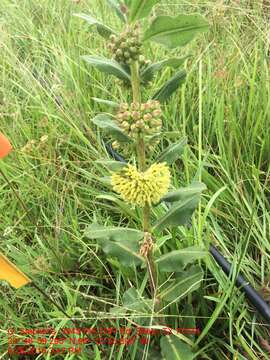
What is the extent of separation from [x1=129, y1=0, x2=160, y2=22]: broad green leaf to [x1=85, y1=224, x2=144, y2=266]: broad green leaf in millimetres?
468

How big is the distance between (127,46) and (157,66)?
87 mm

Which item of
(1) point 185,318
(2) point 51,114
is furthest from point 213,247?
(2) point 51,114

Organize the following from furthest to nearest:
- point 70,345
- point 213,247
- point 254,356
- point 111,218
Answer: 1. point 111,218
2. point 213,247
3. point 70,345
4. point 254,356

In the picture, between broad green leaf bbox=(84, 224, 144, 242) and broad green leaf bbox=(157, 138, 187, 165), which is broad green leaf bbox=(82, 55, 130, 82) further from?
broad green leaf bbox=(84, 224, 144, 242)

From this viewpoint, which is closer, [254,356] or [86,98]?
[254,356]

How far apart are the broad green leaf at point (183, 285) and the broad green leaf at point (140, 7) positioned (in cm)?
60

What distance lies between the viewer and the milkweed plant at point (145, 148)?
0.94 m

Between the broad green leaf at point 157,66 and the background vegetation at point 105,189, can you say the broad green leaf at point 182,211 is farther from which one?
the broad green leaf at point 157,66

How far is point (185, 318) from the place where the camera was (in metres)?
1.23

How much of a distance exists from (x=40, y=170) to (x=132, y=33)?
982mm

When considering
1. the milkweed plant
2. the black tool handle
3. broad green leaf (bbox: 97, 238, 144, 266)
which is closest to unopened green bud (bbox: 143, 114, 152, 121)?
the milkweed plant

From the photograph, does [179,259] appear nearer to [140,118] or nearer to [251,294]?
[251,294]

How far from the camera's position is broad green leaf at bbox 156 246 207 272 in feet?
3.67

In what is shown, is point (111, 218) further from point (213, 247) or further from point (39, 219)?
point (213, 247)
